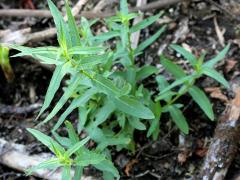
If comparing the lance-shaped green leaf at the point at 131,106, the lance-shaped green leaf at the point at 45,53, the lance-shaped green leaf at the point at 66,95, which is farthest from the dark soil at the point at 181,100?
the lance-shaped green leaf at the point at 45,53

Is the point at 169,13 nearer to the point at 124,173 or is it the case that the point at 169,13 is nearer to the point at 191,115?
the point at 191,115

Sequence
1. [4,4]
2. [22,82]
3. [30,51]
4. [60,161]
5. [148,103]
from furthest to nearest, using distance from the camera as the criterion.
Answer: [4,4] → [22,82] → [148,103] → [60,161] → [30,51]

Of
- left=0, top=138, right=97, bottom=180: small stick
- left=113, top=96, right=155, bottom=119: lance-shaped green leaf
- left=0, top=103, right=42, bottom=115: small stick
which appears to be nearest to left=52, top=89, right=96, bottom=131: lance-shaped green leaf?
left=113, top=96, right=155, bottom=119: lance-shaped green leaf

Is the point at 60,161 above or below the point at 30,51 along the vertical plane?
below

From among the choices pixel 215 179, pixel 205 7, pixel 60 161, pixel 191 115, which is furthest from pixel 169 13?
pixel 60 161

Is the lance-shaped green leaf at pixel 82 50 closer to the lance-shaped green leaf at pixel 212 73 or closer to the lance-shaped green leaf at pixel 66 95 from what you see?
the lance-shaped green leaf at pixel 66 95

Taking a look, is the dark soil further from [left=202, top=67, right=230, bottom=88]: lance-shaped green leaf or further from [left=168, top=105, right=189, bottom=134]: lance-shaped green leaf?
[left=202, top=67, right=230, bottom=88]: lance-shaped green leaf
